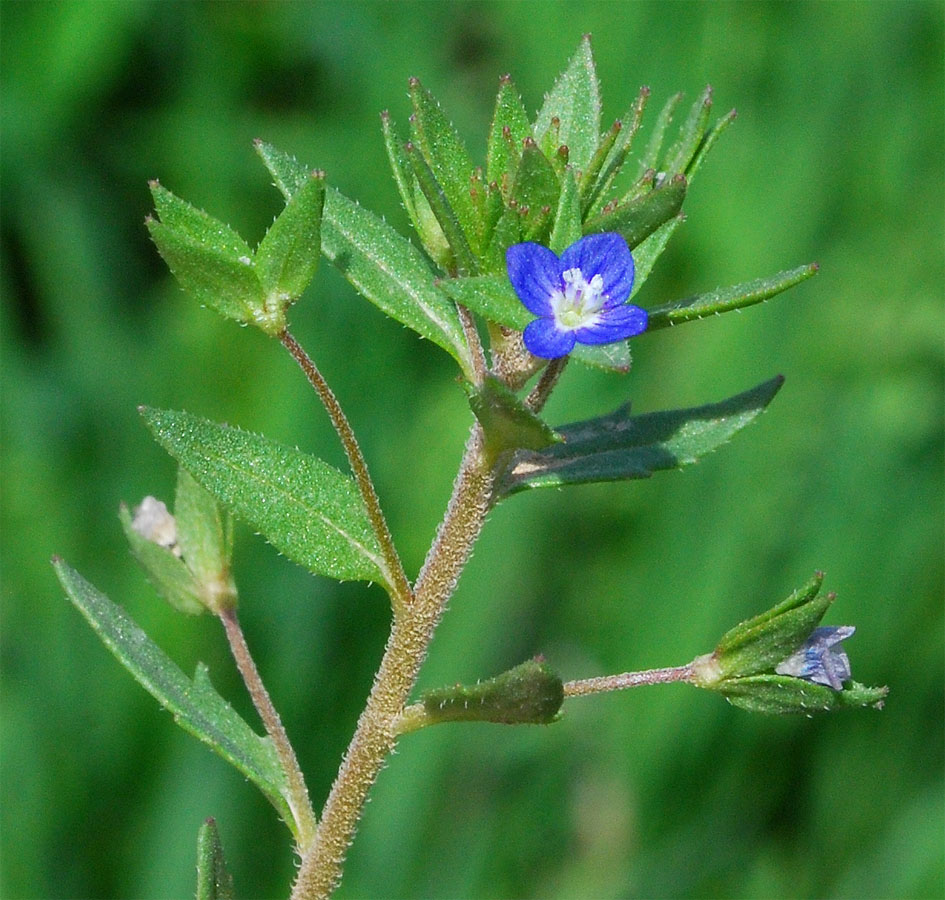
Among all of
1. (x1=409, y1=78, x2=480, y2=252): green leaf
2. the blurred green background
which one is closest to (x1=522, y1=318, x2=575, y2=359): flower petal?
(x1=409, y1=78, x2=480, y2=252): green leaf

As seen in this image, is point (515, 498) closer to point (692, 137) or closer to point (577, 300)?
point (692, 137)

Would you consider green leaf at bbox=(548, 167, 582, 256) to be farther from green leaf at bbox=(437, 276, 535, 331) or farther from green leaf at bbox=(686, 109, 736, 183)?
green leaf at bbox=(686, 109, 736, 183)

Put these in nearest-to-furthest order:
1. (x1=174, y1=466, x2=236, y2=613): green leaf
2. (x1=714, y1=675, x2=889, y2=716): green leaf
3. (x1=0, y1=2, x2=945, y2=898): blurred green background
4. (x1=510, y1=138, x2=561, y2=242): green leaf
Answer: (x1=510, y1=138, x2=561, y2=242): green leaf → (x1=714, y1=675, x2=889, y2=716): green leaf → (x1=174, y1=466, x2=236, y2=613): green leaf → (x1=0, y1=2, x2=945, y2=898): blurred green background

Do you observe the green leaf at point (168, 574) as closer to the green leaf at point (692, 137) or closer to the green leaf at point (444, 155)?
the green leaf at point (444, 155)

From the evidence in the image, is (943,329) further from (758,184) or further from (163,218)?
(163,218)

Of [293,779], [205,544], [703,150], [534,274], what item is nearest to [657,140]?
[703,150]

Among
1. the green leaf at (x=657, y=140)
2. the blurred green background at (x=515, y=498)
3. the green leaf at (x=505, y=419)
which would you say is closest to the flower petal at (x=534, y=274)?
the green leaf at (x=505, y=419)
